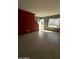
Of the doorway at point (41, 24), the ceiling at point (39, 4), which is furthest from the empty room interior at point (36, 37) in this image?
the doorway at point (41, 24)

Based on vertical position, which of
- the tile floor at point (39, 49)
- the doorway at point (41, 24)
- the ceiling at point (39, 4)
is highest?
the ceiling at point (39, 4)

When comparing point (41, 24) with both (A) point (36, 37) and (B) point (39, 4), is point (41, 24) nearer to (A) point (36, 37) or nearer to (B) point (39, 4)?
(A) point (36, 37)

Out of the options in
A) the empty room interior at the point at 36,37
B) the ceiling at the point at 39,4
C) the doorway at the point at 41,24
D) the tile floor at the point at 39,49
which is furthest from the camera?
the doorway at the point at 41,24

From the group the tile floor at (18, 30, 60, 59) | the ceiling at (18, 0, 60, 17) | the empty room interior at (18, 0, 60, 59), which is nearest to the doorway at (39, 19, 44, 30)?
the empty room interior at (18, 0, 60, 59)

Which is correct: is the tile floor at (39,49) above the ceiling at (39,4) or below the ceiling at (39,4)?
below

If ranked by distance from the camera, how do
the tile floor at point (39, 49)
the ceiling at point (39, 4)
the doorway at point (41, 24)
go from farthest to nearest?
the doorway at point (41, 24) → the ceiling at point (39, 4) → the tile floor at point (39, 49)

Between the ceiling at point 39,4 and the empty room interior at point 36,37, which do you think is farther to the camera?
the ceiling at point 39,4

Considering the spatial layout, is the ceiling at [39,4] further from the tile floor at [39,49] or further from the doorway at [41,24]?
the doorway at [41,24]

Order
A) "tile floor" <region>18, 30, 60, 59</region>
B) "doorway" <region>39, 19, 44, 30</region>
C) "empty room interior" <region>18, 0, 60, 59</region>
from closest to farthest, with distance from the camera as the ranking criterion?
"tile floor" <region>18, 30, 60, 59</region>
"empty room interior" <region>18, 0, 60, 59</region>
"doorway" <region>39, 19, 44, 30</region>

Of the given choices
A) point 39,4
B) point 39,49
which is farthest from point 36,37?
point 39,49

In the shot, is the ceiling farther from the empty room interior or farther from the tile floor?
the tile floor
